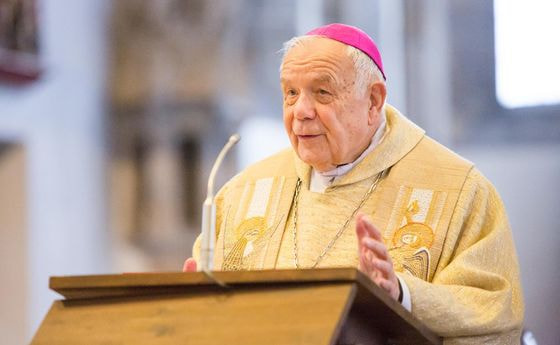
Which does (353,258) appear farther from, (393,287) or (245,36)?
(245,36)

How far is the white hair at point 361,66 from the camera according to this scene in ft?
14.5

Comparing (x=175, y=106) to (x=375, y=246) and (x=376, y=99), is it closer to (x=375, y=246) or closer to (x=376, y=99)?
(x=376, y=99)

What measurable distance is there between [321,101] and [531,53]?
5.09m

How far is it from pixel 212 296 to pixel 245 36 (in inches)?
253

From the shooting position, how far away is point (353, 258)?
14.5ft

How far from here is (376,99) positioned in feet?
14.9

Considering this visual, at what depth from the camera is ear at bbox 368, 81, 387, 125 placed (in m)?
4.51

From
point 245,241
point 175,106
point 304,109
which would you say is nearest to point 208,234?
point 304,109

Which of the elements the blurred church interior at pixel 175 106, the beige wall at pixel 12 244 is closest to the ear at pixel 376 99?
the blurred church interior at pixel 175 106

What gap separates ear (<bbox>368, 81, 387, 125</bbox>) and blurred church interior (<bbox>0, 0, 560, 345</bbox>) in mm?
4529

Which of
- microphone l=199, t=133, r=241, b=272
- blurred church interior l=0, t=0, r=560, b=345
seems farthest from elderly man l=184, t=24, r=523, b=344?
blurred church interior l=0, t=0, r=560, b=345

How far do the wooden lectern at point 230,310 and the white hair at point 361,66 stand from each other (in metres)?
1.06

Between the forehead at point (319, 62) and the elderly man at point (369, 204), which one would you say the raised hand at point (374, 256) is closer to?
the elderly man at point (369, 204)

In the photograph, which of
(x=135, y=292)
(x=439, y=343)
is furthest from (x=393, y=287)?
(x=135, y=292)
